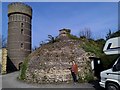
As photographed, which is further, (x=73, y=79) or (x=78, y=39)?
(x=78, y=39)

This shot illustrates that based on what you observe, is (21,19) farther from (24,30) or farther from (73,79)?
(73,79)

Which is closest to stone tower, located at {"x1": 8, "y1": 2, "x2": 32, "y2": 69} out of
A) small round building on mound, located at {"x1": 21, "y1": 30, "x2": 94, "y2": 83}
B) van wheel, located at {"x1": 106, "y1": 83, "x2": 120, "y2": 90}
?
small round building on mound, located at {"x1": 21, "y1": 30, "x2": 94, "y2": 83}

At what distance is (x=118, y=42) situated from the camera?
465 inches

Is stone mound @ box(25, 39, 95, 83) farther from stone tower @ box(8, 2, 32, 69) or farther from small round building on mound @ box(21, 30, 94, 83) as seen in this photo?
stone tower @ box(8, 2, 32, 69)

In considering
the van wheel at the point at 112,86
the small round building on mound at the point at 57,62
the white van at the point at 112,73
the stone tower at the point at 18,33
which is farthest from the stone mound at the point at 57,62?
the stone tower at the point at 18,33

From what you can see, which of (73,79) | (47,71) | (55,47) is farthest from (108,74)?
(55,47)

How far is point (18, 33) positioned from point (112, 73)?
1734 inches

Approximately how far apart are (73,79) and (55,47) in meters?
4.49

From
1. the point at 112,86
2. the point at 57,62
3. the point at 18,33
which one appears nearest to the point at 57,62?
the point at 57,62

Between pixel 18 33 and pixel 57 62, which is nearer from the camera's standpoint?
pixel 57 62

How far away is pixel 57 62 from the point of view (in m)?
22.2

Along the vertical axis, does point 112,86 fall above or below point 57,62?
below

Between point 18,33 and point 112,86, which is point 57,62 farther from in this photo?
point 18,33

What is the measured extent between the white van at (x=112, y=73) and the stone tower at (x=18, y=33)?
4203 centimetres
